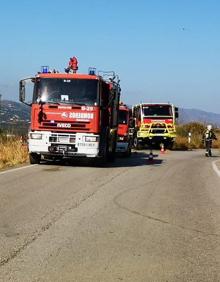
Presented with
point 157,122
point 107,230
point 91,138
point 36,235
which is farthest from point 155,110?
point 36,235

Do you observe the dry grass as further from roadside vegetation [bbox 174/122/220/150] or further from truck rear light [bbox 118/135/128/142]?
roadside vegetation [bbox 174/122/220/150]

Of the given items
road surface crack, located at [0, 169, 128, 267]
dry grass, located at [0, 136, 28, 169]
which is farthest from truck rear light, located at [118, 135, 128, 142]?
road surface crack, located at [0, 169, 128, 267]

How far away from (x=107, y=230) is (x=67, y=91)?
1091 centimetres

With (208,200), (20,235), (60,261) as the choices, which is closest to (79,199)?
(208,200)

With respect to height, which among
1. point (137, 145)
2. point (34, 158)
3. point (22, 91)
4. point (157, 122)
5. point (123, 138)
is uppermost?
point (22, 91)

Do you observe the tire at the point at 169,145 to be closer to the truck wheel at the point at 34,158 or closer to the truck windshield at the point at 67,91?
the truck wheel at the point at 34,158

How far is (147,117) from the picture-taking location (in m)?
35.8

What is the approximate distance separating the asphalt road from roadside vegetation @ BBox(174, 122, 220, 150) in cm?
2725

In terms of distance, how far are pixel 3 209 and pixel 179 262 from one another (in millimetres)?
4038

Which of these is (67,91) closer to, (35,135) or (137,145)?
(35,135)

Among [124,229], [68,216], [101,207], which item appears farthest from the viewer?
[101,207]

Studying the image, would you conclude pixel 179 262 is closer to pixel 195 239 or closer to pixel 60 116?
pixel 195 239

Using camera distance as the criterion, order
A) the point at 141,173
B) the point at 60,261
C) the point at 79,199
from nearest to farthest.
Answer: the point at 60,261 → the point at 79,199 → the point at 141,173

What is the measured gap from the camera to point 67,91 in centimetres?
1878
